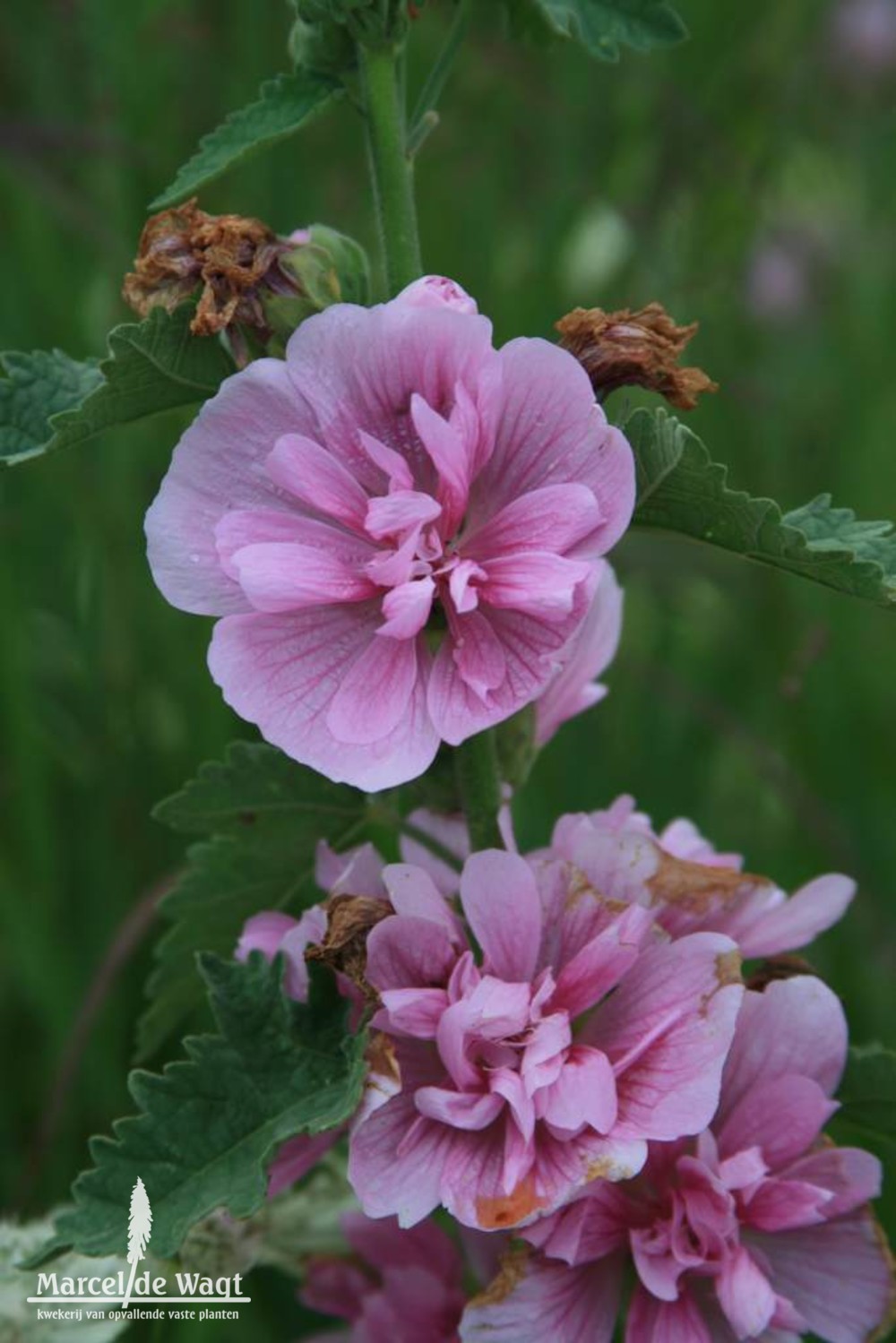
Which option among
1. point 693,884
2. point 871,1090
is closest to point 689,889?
point 693,884

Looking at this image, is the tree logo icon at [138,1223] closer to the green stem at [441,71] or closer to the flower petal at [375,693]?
the flower petal at [375,693]

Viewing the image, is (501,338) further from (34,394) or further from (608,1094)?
(608,1094)

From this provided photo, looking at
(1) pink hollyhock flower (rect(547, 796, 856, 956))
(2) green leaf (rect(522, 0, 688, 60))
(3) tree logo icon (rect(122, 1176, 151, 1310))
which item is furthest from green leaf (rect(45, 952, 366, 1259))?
(2) green leaf (rect(522, 0, 688, 60))

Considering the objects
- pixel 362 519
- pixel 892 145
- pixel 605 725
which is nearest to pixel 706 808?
pixel 605 725

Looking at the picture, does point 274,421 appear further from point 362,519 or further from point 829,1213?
point 829,1213

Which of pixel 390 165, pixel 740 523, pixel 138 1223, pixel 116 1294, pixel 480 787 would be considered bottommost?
pixel 116 1294

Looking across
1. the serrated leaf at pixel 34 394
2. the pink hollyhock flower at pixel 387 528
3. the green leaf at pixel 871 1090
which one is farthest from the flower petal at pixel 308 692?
the green leaf at pixel 871 1090
